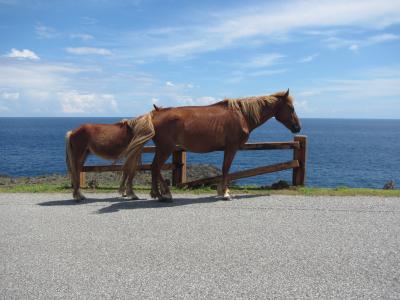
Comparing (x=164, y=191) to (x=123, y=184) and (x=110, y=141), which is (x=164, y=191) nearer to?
(x=123, y=184)

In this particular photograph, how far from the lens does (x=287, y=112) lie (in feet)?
32.0

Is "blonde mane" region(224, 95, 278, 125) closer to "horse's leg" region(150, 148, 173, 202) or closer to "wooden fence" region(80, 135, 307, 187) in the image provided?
"wooden fence" region(80, 135, 307, 187)

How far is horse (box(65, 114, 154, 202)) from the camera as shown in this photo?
27.9ft

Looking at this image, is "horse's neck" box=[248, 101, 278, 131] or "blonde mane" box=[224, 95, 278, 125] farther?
"horse's neck" box=[248, 101, 278, 131]

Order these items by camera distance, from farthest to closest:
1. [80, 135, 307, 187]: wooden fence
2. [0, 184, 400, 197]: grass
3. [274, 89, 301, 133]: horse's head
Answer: [80, 135, 307, 187]: wooden fence < [274, 89, 301, 133]: horse's head < [0, 184, 400, 197]: grass

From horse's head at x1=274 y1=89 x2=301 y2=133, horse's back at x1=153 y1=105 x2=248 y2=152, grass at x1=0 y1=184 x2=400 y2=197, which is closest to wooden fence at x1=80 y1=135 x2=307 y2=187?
grass at x1=0 y1=184 x2=400 y2=197

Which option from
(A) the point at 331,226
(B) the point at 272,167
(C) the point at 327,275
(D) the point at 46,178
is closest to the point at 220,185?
(B) the point at 272,167

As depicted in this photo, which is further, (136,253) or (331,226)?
(331,226)

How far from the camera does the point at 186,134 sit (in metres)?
8.83

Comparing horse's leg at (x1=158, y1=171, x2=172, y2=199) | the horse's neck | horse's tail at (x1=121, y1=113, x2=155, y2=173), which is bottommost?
horse's leg at (x1=158, y1=171, x2=172, y2=199)

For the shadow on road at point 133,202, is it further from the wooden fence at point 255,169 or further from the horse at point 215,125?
the wooden fence at point 255,169

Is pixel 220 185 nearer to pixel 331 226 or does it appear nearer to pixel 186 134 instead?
pixel 186 134

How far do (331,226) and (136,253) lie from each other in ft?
10.7

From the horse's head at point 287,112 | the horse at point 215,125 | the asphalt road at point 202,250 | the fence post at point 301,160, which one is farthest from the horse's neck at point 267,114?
the asphalt road at point 202,250
